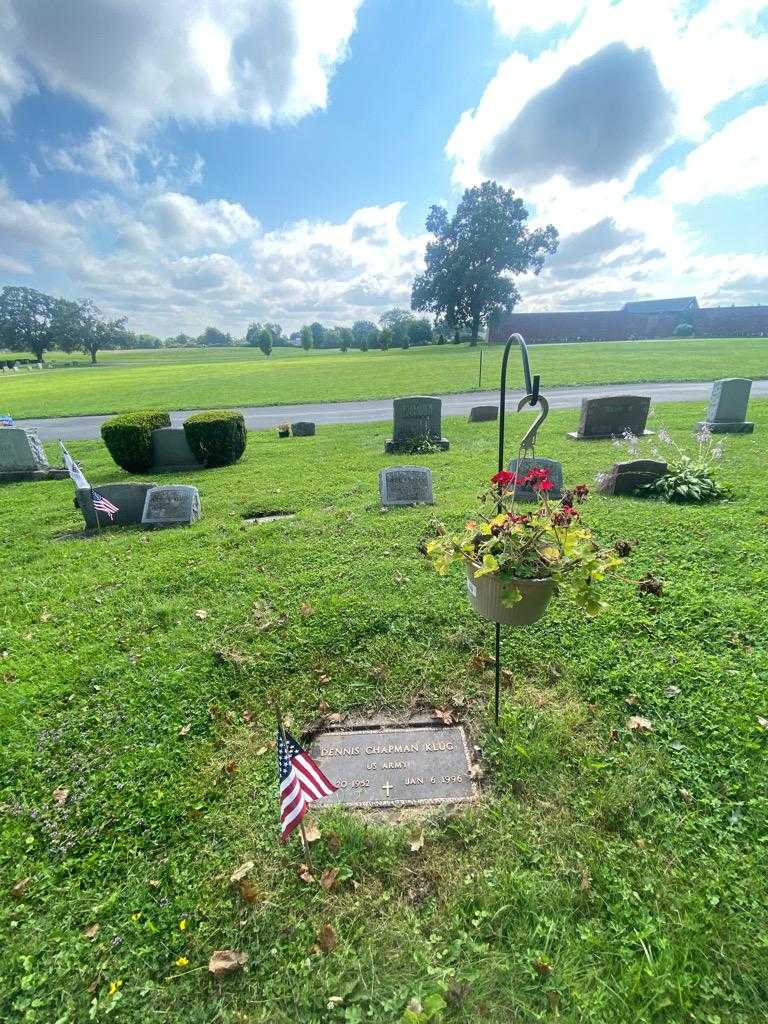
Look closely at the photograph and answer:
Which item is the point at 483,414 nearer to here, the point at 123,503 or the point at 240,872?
the point at 123,503

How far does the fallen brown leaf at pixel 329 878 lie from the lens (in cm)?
237

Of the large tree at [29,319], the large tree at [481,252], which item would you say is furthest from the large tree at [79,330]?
the large tree at [481,252]

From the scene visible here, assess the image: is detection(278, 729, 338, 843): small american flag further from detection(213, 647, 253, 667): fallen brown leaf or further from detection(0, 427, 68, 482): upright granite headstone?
detection(0, 427, 68, 482): upright granite headstone

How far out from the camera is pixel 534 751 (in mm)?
2994

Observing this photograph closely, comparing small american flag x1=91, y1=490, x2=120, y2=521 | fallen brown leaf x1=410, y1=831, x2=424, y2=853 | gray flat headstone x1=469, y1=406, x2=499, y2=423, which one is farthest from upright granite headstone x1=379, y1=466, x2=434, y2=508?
gray flat headstone x1=469, y1=406, x2=499, y2=423

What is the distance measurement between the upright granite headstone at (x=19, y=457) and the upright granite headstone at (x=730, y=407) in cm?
1632

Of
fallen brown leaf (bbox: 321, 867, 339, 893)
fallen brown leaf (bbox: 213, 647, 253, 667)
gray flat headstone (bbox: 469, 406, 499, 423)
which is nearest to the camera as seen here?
fallen brown leaf (bbox: 321, 867, 339, 893)

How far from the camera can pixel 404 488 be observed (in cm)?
754

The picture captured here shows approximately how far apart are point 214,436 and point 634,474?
8943 mm

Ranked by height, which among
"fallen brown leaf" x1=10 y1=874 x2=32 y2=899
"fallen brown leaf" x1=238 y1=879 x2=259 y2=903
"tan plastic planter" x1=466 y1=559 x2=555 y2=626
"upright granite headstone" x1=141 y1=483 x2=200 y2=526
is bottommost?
"fallen brown leaf" x1=10 y1=874 x2=32 y2=899

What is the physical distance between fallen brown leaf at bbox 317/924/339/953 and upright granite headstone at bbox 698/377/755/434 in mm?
13388

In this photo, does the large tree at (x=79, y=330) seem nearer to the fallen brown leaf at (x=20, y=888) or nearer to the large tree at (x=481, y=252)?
the large tree at (x=481, y=252)

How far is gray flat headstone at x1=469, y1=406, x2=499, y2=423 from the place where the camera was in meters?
15.7

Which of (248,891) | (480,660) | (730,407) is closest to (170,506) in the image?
(480,660)
